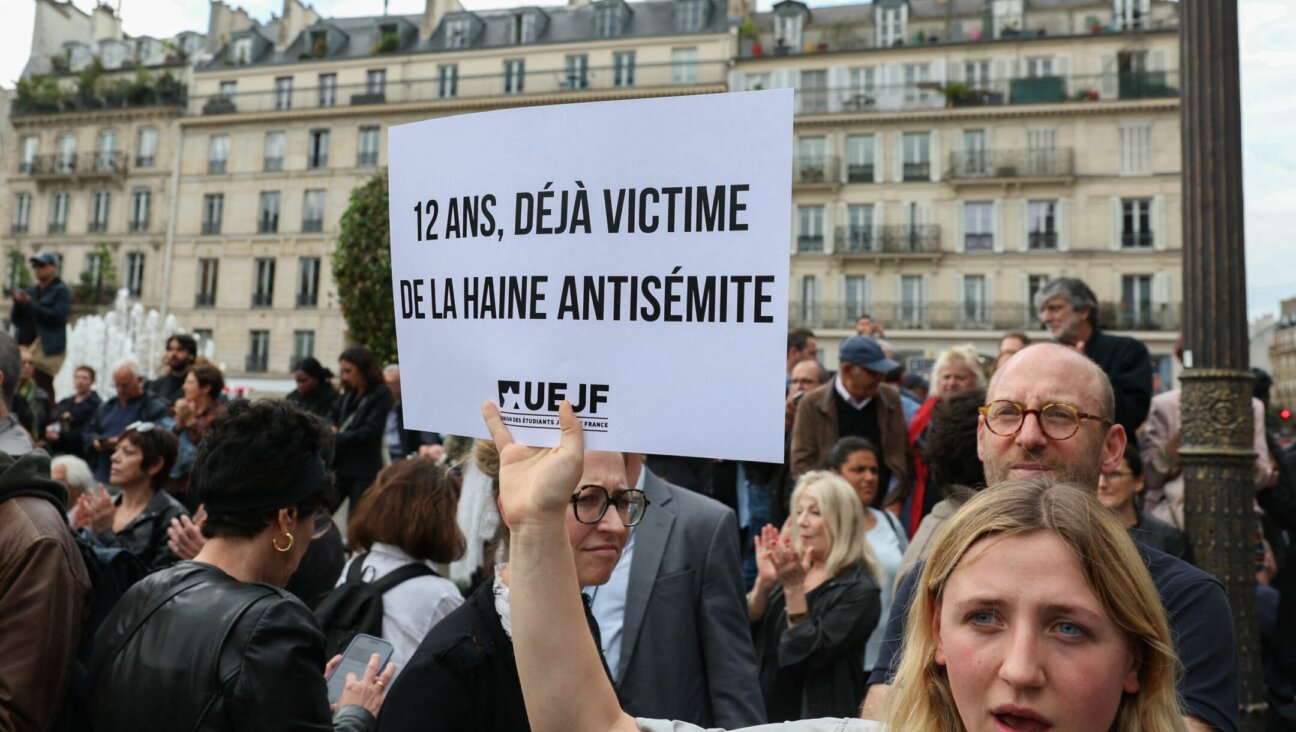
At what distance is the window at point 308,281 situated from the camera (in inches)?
1791

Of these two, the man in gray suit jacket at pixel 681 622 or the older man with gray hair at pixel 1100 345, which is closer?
the man in gray suit jacket at pixel 681 622

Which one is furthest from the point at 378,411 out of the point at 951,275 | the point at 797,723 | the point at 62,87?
the point at 62,87

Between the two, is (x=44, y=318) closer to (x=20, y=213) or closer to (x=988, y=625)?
(x=988, y=625)

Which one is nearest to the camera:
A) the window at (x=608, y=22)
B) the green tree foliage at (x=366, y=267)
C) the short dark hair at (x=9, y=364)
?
the short dark hair at (x=9, y=364)

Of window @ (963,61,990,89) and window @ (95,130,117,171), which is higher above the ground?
window @ (963,61,990,89)

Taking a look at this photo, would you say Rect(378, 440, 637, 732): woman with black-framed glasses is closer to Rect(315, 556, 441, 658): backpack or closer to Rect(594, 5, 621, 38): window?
Rect(315, 556, 441, 658): backpack

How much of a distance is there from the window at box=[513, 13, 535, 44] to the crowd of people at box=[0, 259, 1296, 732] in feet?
144

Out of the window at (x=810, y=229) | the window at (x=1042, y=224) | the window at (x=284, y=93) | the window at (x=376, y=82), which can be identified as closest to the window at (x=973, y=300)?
the window at (x=1042, y=224)

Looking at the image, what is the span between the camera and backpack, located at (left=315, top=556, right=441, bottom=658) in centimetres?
379

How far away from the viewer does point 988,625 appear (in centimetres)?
170

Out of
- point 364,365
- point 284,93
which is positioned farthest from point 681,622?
point 284,93

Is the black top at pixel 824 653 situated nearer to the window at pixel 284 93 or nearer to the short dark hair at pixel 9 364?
the short dark hair at pixel 9 364

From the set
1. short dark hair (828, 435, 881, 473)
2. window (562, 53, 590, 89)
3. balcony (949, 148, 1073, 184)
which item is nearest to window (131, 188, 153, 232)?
window (562, 53, 590, 89)

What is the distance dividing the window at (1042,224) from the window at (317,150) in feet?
94.3
